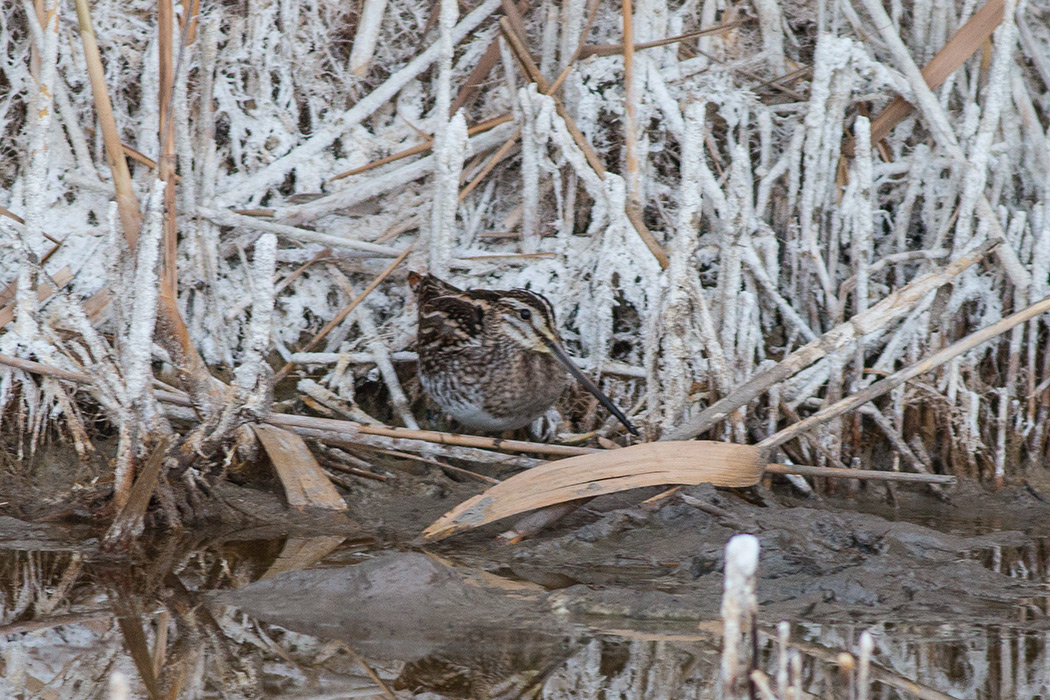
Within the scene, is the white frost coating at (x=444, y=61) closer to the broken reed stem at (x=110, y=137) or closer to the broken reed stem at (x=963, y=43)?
the broken reed stem at (x=110, y=137)

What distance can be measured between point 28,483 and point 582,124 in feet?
7.68

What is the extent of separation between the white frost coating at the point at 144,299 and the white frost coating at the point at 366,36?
179 centimetres

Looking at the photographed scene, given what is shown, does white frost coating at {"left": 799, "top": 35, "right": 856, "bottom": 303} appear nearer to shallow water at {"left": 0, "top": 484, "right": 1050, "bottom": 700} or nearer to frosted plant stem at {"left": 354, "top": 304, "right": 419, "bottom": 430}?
shallow water at {"left": 0, "top": 484, "right": 1050, "bottom": 700}

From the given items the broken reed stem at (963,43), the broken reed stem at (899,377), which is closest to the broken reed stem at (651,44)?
the broken reed stem at (963,43)

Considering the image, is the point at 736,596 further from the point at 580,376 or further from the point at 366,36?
the point at 366,36

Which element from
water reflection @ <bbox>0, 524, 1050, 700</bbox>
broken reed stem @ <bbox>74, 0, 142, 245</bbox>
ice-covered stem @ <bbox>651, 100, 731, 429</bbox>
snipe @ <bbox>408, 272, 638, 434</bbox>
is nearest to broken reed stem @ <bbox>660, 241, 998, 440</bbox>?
ice-covered stem @ <bbox>651, 100, 731, 429</bbox>

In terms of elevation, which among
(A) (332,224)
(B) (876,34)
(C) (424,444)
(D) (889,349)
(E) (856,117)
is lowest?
(C) (424,444)

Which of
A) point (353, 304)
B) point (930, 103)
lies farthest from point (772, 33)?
point (353, 304)

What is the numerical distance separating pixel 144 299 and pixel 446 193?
1.45 metres

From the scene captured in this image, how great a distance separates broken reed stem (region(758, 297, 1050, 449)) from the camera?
3.50 metres

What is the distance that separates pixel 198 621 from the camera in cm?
259

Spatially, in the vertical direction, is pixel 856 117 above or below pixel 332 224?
above

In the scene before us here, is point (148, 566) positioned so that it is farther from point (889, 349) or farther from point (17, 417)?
point (889, 349)

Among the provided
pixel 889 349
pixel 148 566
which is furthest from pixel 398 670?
pixel 889 349
